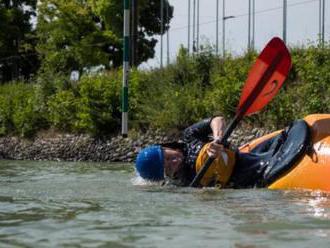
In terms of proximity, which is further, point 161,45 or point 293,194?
point 161,45

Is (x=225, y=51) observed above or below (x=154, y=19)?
below

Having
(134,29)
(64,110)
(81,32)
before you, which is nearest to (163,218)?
(64,110)

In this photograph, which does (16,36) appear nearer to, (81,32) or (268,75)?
(81,32)

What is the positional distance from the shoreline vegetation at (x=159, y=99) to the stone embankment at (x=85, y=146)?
0.08 meters

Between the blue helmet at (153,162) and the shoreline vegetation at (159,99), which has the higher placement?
the shoreline vegetation at (159,99)

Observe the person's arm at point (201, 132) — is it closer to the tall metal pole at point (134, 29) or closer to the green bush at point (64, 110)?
the green bush at point (64, 110)

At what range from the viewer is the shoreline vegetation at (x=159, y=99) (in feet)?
39.4

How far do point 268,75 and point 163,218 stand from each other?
10.2 ft

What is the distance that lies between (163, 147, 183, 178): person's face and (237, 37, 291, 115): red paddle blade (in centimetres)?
92

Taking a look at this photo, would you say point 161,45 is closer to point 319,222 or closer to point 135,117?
point 135,117

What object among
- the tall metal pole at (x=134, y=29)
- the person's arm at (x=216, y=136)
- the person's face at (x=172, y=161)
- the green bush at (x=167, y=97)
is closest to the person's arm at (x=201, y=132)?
the person's arm at (x=216, y=136)

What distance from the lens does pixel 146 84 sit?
15.2 metres

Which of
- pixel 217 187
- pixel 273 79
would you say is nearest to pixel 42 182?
pixel 217 187

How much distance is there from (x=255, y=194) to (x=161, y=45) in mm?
20618
